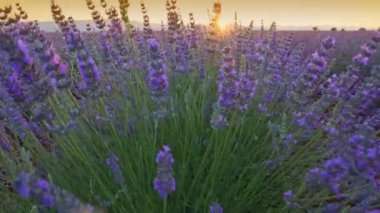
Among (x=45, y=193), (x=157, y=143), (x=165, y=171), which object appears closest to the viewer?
(x=45, y=193)

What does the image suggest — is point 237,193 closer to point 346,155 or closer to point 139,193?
point 139,193

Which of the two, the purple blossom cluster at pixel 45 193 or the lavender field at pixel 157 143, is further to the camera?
the lavender field at pixel 157 143

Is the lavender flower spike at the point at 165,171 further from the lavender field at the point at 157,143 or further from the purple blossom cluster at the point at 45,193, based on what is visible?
the purple blossom cluster at the point at 45,193

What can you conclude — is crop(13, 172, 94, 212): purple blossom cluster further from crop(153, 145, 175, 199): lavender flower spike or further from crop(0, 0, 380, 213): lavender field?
crop(153, 145, 175, 199): lavender flower spike

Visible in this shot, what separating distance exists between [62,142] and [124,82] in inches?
40.6

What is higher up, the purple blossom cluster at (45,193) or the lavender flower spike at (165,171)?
the purple blossom cluster at (45,193)

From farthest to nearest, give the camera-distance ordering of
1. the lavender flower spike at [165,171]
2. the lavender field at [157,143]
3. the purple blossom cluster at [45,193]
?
the lavender field at [157,143], the lavender flower spike at [165,171], the purple blossom cluster at [45,193]

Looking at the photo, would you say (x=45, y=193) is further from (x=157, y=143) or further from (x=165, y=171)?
(x=157, y=143)

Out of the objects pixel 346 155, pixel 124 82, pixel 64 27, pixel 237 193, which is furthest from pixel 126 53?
pixel 346 155

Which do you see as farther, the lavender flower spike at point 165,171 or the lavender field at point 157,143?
the lavender field at point 157,143

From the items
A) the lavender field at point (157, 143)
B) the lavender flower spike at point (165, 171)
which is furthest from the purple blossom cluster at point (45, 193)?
the lavender flower spike at point (165, 171)

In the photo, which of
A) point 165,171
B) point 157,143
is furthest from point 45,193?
point 157,143

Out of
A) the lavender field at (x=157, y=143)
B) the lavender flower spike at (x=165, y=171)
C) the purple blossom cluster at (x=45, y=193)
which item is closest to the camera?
the purple blossom cluster at (x=45, y=193)

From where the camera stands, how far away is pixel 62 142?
1901 mm
